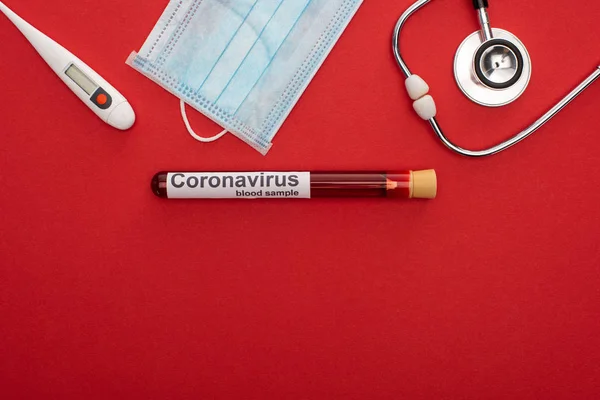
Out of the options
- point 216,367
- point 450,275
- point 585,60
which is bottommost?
point 216,367

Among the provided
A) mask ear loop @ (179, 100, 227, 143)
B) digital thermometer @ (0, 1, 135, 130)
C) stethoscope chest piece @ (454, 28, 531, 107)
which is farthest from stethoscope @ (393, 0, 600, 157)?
digital thermometer @ (0, 1, 135, 130)

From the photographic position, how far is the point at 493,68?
31.7 inches

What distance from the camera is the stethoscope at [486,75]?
0.80m

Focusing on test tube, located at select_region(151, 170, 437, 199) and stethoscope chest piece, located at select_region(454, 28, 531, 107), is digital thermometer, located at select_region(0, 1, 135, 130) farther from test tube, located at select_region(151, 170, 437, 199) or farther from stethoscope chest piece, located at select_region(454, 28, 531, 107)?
stethoscope chest piece, located at select_region(454, 28, 531, 107)

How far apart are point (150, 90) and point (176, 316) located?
0.35 metres

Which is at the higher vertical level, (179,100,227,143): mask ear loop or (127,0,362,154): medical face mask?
(127,0,362,154): medical face mask

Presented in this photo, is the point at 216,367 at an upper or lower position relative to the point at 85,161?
lower

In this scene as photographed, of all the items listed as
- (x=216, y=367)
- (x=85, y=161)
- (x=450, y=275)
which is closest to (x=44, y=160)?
(x=85, y=161)

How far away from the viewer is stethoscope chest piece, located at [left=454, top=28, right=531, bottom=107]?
80 cm

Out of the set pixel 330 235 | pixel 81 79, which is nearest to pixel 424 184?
pixel 330 235

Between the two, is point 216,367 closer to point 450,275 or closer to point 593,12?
point 450,275

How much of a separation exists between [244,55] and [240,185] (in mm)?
197

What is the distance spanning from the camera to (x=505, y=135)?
0.83m

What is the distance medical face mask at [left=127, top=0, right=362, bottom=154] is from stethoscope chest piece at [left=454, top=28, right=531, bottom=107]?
182 mm
